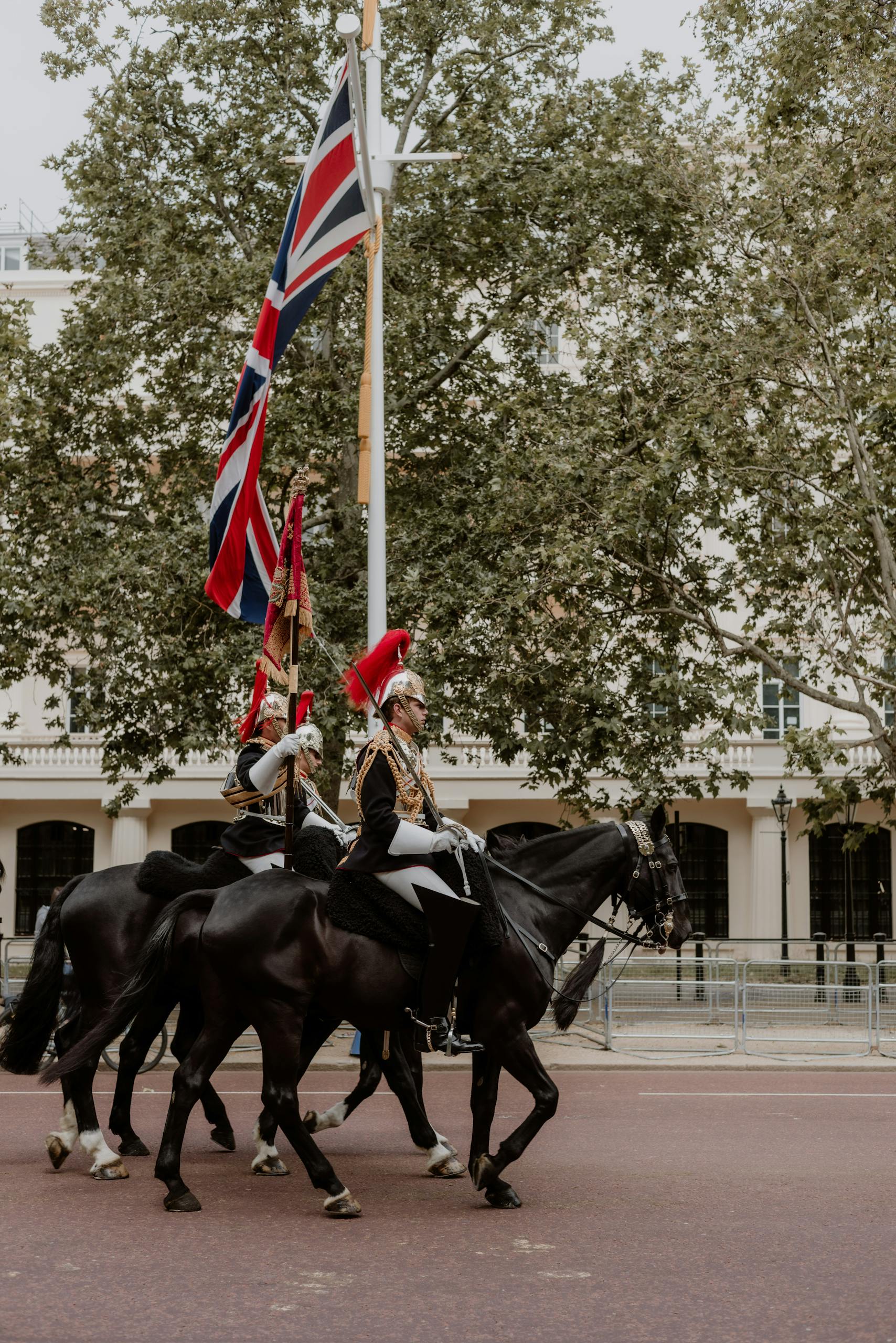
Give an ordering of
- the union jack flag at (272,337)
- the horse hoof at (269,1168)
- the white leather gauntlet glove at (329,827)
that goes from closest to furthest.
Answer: the horse hoof at (269,1168) < the white leather gauntlet glove at (329,827) < the union jack flag at (272,337)

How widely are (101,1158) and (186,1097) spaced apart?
3.46ft

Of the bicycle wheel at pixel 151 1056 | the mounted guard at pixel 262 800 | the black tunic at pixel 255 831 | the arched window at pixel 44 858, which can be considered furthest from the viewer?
the arched window at pixel 44 858

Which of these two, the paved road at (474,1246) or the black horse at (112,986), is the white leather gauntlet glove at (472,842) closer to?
the black horse at (112,986)

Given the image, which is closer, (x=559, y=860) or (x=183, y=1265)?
(x=183, y=1265)

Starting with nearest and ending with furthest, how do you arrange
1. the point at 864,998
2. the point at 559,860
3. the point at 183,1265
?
the point at 183,1265 < the point at 559,860 < the point at 864,998

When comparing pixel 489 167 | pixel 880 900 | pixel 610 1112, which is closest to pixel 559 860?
pixel 610 1112

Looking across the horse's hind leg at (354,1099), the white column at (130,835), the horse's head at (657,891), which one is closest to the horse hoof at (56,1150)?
the horse's hind leg at (354,1099)

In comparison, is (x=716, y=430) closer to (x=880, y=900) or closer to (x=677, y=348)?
(x=677, y=348)

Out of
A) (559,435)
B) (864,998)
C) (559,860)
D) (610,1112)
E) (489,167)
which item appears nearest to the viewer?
(559,860)

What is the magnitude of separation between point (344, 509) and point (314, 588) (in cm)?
195

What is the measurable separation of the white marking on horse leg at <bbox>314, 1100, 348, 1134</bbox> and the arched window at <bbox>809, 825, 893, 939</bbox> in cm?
2934

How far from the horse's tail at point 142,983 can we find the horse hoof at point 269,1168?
1.29 m

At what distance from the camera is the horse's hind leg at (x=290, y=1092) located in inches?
299

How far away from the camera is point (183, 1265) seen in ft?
21.4
